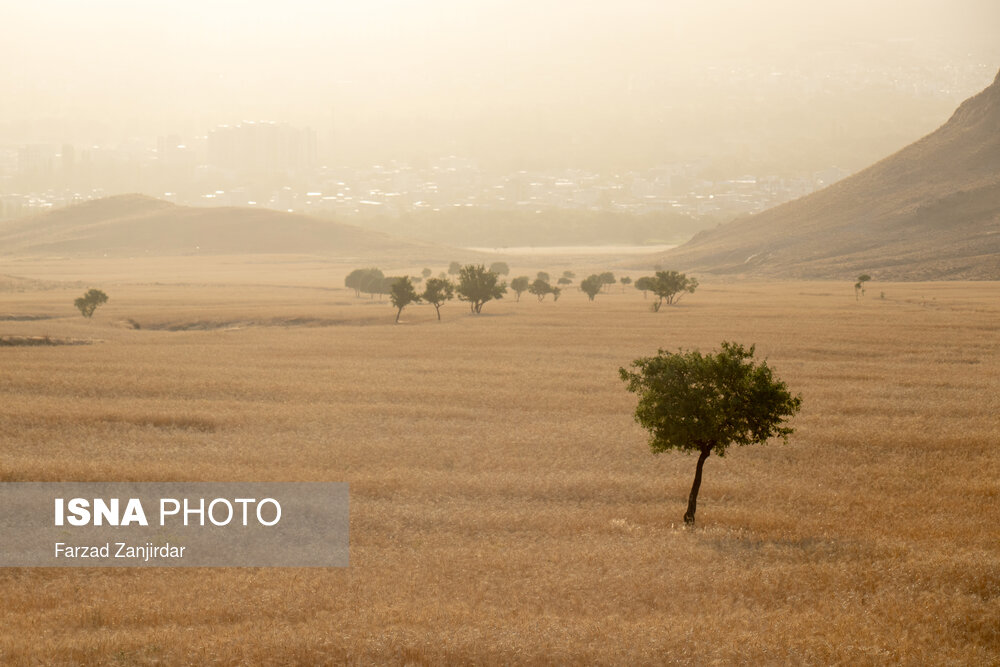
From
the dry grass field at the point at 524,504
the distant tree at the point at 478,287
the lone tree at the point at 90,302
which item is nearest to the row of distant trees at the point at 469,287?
the distant tree at the point at 478,287

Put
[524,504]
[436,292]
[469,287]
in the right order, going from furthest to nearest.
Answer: [469,287] < [436,292] < [524,504]

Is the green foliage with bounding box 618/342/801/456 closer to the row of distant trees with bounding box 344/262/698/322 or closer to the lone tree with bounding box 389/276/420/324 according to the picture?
the row of distant trees with bounding box 344/262/698/322

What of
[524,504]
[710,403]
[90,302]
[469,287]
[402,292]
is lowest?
[524,504]

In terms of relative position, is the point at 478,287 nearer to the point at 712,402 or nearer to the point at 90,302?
the point at 90,302

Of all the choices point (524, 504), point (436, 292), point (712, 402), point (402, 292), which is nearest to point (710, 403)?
point (712, 402)

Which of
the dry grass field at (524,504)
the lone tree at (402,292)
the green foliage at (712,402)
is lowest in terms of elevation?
the dry grass field at (524,504)

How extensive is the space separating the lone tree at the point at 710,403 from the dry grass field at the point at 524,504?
284 centimetres

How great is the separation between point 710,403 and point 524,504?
7338 mm

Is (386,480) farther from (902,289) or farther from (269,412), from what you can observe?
(902,289)

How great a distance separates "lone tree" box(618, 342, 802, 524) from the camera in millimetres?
28062

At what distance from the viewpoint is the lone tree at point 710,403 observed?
28062 mm

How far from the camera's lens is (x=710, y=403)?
2836cm

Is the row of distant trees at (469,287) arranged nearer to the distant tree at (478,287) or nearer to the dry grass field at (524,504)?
the distant tree at (478,287)

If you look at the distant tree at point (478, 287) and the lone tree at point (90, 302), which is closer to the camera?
the lone tree at point (90, 302)
